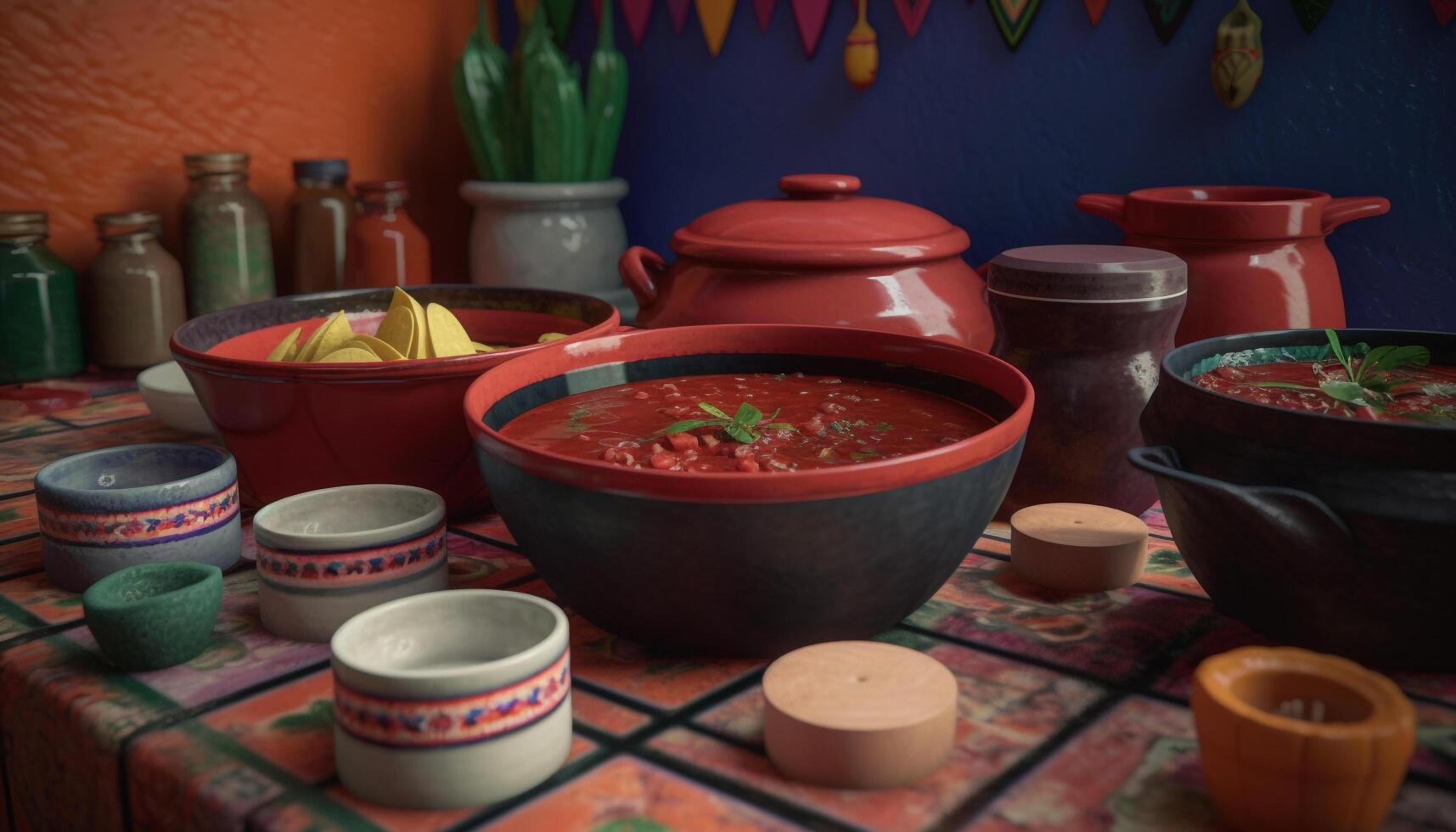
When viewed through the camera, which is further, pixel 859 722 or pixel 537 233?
pixel 537 233

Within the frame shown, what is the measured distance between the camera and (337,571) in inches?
36.2

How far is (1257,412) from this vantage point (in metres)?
0.83

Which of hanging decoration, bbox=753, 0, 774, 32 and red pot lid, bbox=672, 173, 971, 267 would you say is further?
hanging decoration, bbox=753, 0, 774, 32

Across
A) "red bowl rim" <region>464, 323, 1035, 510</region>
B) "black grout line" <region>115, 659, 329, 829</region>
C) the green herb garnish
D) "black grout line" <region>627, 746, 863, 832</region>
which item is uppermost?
"red bowl rim" <region>464, 323, 1035, 510</region>

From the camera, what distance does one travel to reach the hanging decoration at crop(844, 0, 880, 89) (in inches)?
76.4

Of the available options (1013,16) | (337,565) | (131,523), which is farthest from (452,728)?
(1013,16)

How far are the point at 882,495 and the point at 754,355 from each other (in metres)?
0.44

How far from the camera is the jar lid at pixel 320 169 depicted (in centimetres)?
218

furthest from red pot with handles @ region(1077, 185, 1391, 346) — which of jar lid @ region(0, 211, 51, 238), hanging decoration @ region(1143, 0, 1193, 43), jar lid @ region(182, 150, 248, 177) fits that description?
jar lid @ region(0, 211, 51, 238)

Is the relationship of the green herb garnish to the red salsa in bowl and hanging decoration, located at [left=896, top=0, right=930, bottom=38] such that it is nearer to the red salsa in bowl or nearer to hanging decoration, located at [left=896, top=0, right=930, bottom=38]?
the red salsa in bowl

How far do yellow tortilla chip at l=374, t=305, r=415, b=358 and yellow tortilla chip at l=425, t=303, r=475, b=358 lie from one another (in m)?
0.02

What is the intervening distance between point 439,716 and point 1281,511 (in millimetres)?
570

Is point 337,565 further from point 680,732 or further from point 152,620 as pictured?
point 680,732

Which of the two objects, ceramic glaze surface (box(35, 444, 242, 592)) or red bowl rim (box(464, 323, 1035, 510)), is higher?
red bowl rim (box(464, 323, 1035, 510))
